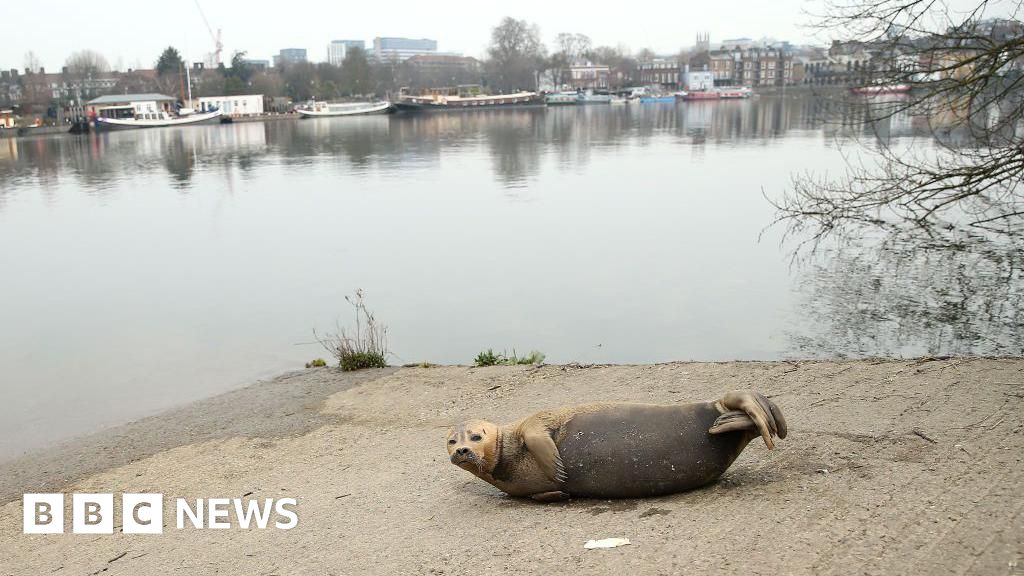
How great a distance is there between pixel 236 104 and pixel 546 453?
121040 millimetres

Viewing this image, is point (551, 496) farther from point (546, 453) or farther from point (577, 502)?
point (546, 453)

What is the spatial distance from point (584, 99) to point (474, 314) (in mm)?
133700

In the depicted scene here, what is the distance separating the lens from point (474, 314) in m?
16.2

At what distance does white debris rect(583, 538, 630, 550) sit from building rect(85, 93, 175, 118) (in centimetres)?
10162

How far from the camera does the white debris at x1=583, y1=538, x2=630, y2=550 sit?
542 centimetres

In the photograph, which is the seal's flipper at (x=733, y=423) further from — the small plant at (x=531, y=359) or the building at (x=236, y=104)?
the building at (x=236, y=104)

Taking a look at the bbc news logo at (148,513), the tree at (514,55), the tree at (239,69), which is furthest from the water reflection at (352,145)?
the tree at (514,55)

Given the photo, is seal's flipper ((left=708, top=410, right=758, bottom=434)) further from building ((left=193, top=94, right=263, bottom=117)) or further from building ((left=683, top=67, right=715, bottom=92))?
building ((left=683, top=67, right=715, bottom=92))

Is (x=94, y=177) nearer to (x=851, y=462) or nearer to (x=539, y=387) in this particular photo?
(x=539, y=387)

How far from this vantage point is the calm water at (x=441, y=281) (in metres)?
13.6

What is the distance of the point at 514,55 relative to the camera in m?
184

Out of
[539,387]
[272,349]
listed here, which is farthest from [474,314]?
[539,387]

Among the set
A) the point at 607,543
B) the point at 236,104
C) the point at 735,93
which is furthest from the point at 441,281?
the point at 735,93

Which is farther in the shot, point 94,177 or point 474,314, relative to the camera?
point 94,177
